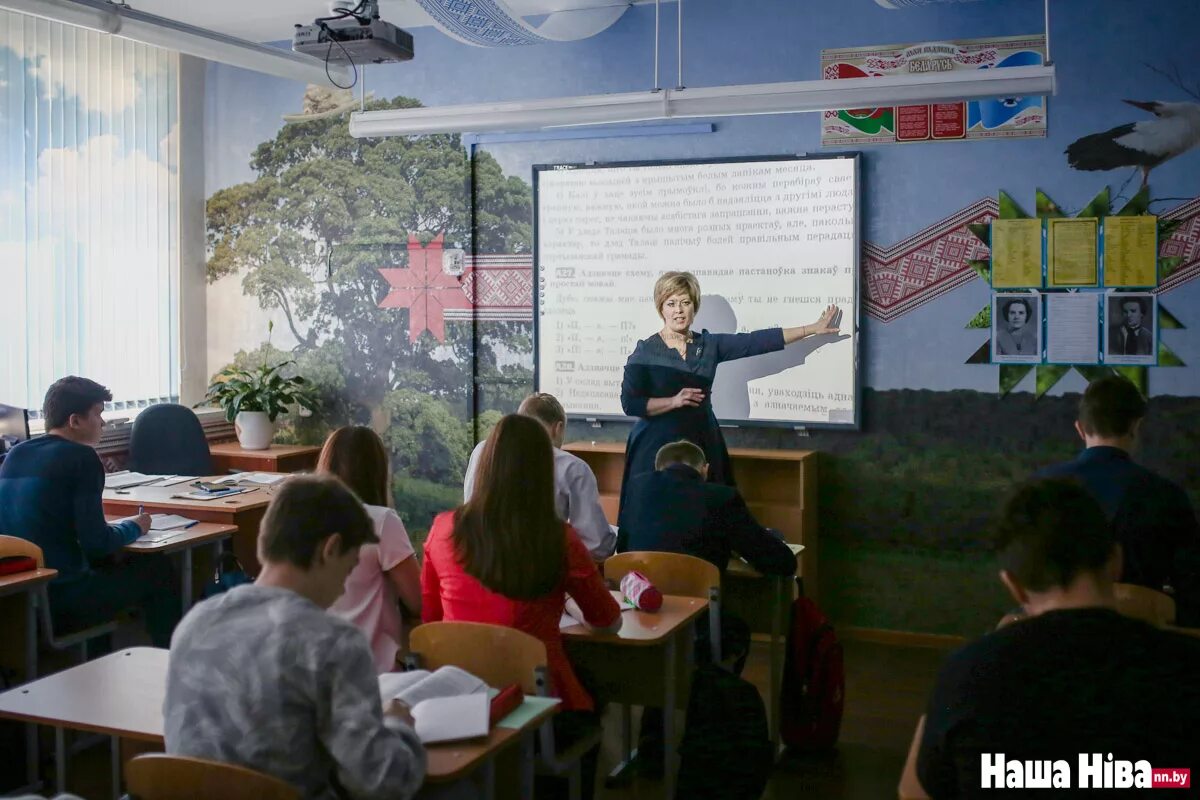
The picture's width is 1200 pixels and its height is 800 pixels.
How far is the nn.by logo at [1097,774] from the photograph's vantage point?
66.2 inches

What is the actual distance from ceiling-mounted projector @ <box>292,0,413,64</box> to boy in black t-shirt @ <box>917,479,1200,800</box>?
12.2 ft

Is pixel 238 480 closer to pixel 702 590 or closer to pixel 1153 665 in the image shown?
pixel 702 590

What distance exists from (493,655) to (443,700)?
40 cm

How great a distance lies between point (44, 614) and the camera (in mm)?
3971

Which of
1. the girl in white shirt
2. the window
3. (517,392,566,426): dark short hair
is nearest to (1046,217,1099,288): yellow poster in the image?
(517,392,566,426): dark short hair

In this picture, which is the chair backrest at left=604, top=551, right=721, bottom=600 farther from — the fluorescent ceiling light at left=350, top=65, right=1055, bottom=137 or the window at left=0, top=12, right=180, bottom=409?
the window at left=0, top=12, right=180, bottom=409

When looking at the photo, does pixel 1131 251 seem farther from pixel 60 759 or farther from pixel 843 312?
pixel 60 759

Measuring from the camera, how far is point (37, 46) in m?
5.90

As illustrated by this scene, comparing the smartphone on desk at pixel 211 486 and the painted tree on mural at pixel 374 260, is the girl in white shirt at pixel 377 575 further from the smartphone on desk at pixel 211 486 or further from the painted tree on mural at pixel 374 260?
the painted tree on mural at pixel 374 260

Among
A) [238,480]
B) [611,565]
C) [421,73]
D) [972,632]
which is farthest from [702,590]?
[421,73]

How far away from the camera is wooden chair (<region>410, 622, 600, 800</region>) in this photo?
265 cm

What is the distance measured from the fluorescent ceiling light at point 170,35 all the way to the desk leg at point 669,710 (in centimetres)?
330

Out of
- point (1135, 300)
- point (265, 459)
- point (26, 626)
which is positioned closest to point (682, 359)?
point (1135, 300)

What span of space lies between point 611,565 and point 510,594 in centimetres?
80
